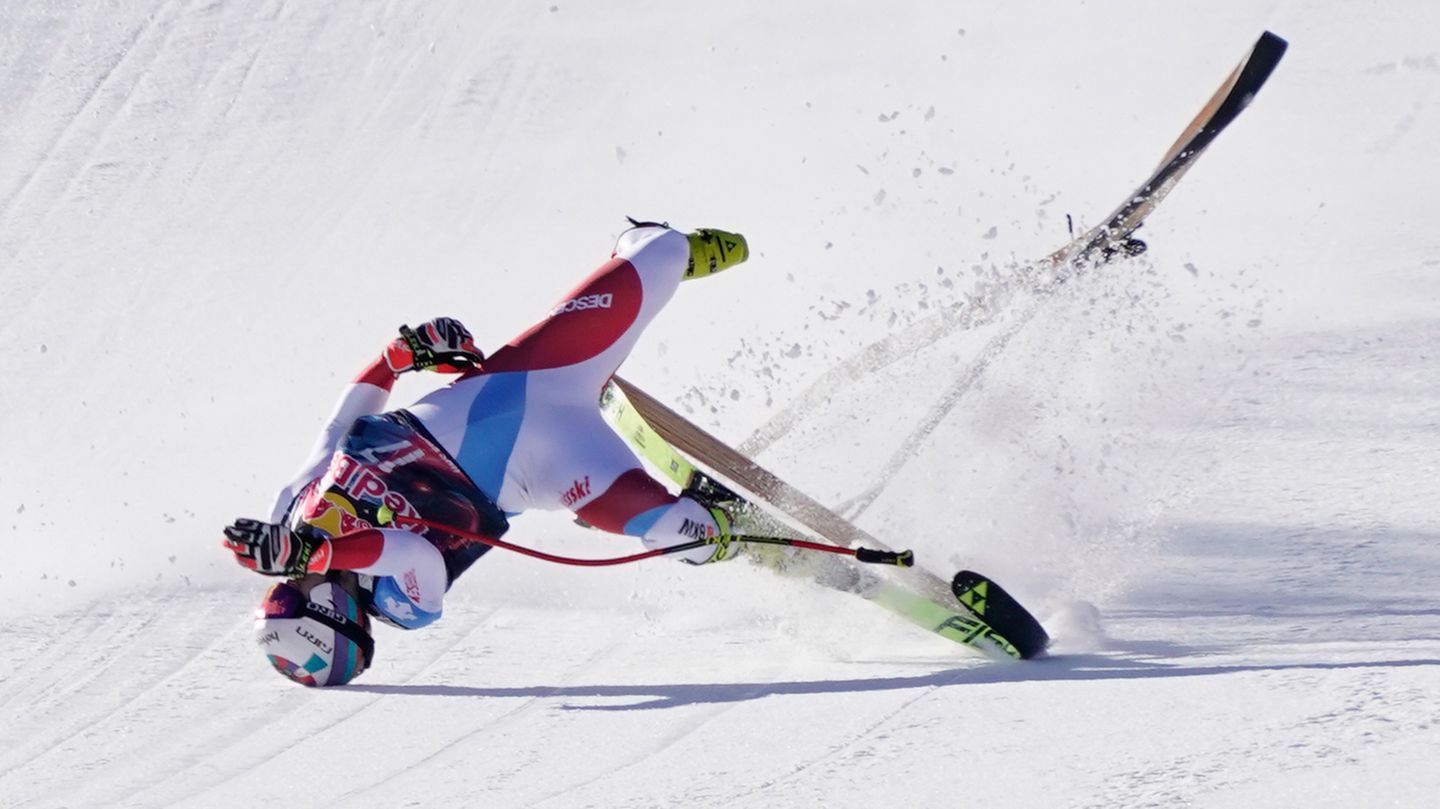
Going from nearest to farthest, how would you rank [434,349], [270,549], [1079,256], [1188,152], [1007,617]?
[270,549] < [1007,617] < [434,349] < [1079,256] < [1188,152]

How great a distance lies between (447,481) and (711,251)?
48.6 inches

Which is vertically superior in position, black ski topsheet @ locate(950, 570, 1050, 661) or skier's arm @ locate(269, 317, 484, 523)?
skier's arm @ locate(269, 317, 484, 523)

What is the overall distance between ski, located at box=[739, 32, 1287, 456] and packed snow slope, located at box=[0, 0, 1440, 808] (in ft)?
0.24

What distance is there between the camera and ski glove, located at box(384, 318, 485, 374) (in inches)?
204

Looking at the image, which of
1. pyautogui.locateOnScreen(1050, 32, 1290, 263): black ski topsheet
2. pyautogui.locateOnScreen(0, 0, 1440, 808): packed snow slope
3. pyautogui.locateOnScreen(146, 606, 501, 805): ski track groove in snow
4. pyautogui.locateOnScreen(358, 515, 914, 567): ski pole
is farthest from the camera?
pyautogui.locateOnScreen(1050, 32, 1290, 263): black ski topsheet

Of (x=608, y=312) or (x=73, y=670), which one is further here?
(x=73, y=670)

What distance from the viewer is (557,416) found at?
5.12 metres

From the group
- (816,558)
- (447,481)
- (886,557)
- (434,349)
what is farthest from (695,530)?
(434,349)

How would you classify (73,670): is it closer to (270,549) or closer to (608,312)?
(270,549)

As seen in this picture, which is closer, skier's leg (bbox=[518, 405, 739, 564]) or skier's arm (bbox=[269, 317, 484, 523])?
skier's leg (bbox=[518, 405, 739, 564])

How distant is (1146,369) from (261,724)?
347 cm

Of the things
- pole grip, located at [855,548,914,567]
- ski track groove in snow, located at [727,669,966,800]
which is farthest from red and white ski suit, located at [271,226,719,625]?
ski track groove in snow, located at [727,669,966,800]

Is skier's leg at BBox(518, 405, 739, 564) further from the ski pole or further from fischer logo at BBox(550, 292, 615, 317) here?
fischer logo at BBox(550, 292, 615, 317)

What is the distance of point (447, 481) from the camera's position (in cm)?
504
